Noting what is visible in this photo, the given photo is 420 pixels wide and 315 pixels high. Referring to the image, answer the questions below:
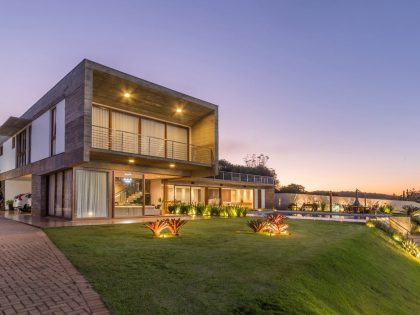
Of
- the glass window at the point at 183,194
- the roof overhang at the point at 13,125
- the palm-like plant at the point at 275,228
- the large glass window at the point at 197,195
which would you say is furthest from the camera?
the large glass window at the point at 197,195

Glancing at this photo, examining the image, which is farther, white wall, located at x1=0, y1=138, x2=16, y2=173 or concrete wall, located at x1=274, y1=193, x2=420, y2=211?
concrete wall, located at x1=274, y1=193, x2=420, y2=211

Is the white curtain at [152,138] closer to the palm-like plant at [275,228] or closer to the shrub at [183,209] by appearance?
the shrub at [183,209]

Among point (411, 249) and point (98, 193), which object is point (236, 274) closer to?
point (98, 193)

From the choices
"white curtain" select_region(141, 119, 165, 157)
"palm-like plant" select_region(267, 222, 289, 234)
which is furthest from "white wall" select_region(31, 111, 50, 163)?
"palm-like plant" select_region(267, 222, 289, 234)

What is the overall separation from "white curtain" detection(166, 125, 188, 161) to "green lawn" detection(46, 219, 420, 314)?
9.33m

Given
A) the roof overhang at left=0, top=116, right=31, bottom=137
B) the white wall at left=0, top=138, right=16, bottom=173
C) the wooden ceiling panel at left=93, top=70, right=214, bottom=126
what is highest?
the wooden ceiling panel at left=93, top=70, right=214, bottom=126

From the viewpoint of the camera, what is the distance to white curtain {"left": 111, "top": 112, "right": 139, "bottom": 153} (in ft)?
55.2

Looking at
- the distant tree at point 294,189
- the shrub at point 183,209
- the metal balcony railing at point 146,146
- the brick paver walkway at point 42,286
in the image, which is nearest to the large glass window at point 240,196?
the shrub at point 183,209

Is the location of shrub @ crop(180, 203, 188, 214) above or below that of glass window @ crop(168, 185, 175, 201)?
below

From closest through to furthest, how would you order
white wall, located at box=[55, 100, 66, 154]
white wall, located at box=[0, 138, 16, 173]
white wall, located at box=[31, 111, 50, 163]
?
white wall, located at box=[55, 100, 66, 154]
white wall, located at box=[31, 111, 50, 163]
white wall, located at box=[0, 138, 16, 173]

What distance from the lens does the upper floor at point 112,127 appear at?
44.3 feet

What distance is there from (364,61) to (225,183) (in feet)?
47.8

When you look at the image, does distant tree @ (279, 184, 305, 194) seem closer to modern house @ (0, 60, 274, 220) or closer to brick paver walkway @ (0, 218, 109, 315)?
modern house @ (0, 60, 274, 220)

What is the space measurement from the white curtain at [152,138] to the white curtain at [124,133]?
1.43ft
